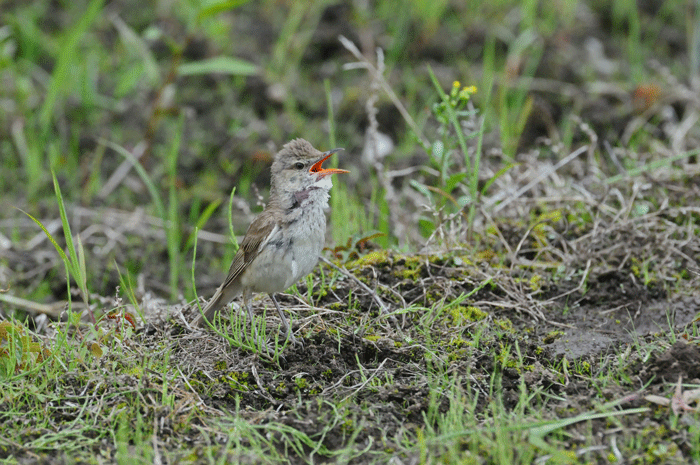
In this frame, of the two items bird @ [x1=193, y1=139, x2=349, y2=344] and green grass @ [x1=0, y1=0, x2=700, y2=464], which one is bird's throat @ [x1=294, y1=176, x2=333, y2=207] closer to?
bird @ [x1=193, y1=139, x2=349, y2=344]

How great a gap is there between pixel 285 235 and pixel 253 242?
0.23 m

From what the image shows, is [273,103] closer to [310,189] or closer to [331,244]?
[331,244]

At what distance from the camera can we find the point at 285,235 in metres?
4.43

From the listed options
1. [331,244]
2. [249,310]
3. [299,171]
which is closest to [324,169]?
[299,171]

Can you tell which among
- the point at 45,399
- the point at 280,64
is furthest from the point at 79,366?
the point at 280,64

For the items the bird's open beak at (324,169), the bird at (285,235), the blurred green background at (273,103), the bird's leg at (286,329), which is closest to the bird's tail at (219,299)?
the bird at (285,235)

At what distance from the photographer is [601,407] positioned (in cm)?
357

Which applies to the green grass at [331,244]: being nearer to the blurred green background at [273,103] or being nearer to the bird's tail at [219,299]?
the blurred green background at [273,103]

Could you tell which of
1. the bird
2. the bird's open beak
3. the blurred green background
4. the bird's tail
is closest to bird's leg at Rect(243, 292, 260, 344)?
the bird

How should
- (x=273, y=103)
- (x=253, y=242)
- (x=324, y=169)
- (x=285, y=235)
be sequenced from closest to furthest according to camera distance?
1. (x=285, y=235)
2. (x=253, y=242)
3. (x=324, y=169)
4. (x=273, y=103)

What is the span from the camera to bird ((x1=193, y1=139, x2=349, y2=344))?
14.3 ft

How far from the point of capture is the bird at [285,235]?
436cm

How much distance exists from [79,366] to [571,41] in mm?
7161

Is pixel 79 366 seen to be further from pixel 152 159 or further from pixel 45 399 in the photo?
pixel 152 159
